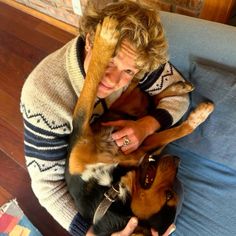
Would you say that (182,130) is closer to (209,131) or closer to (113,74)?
(209,131)

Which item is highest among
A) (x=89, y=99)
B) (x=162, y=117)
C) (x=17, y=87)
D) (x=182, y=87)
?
(x=89, y=99)

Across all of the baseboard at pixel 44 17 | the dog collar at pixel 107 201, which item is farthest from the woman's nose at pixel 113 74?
the baseboard at pixel 44 17

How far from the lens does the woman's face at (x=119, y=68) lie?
0.93m

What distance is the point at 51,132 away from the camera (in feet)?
3.46

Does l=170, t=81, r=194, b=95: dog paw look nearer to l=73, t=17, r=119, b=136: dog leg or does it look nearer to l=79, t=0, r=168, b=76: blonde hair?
l=79, t=0, r=168, b=76: blonde hair

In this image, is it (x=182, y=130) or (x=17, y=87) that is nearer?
(x=182, y=130)

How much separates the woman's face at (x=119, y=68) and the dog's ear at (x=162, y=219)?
44cm

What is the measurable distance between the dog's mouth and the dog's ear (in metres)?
0.09

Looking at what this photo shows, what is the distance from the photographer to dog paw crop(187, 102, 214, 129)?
130cm

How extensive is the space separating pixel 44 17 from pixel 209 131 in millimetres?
1871

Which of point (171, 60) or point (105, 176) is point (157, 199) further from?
point (171, 60)

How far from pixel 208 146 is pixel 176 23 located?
55 cm

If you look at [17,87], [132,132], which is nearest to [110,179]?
[132,132]

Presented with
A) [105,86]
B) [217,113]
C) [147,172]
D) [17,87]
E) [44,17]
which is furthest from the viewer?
[44,17]
